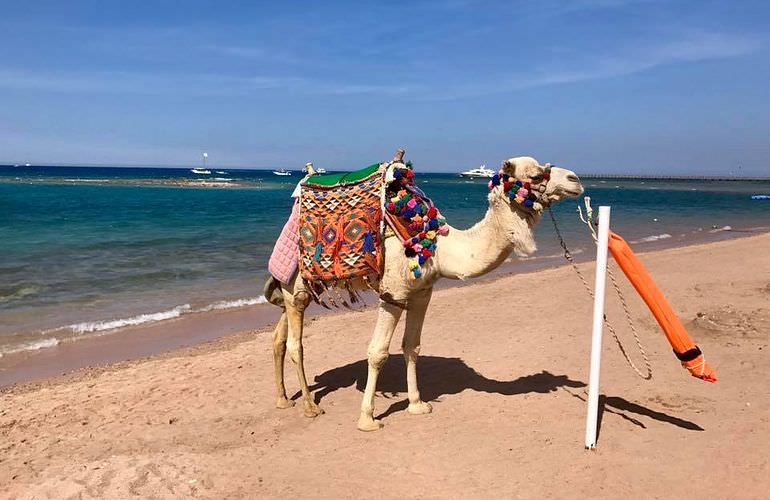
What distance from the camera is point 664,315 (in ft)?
15.4

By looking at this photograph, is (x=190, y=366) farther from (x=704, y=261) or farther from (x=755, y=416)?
(x=704, y=261)

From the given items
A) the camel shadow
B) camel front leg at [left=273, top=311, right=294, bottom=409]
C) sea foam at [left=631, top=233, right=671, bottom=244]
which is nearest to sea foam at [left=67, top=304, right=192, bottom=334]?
the camel shadow

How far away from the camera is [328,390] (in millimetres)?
6898

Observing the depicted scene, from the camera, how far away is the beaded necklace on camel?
5203 millimetres

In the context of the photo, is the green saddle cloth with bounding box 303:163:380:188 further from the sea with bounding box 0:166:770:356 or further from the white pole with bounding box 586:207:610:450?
the sea with bounding box 0:166:770:356

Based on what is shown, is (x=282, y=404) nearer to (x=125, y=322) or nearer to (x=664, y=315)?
(x=664, y=315)

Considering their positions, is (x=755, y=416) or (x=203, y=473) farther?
(x=755, y=416)

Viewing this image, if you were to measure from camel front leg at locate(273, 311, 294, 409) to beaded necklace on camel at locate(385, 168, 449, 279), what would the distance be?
73.9 inches

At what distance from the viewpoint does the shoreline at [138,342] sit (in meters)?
8.36

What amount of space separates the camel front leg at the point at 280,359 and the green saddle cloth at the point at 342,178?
1536 millimetres

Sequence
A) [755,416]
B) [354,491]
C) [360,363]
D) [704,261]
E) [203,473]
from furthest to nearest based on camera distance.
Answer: [704,261]
[360,363]
[755,416]
[203,473]
[354,491]

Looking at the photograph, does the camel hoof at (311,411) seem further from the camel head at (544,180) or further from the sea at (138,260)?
the sea at (138,260)

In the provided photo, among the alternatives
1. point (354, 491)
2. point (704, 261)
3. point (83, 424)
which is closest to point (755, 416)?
point (354, 491)

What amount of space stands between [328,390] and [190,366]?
2284mm
